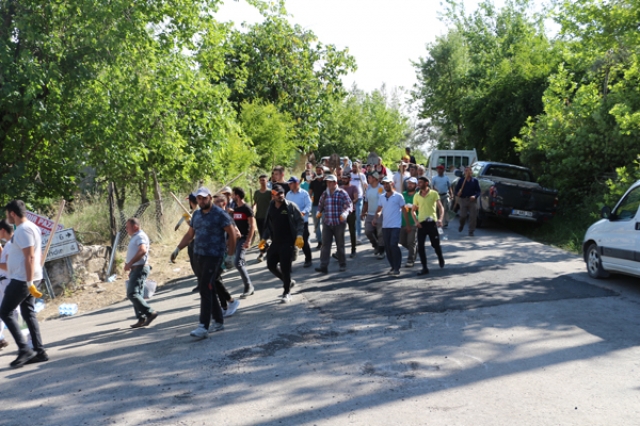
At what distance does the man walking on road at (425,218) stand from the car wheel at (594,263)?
2388 millimetres

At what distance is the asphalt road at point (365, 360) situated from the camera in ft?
17.8

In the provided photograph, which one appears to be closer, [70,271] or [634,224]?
[634,224]

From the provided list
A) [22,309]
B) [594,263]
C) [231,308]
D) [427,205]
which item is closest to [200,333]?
[231,308]

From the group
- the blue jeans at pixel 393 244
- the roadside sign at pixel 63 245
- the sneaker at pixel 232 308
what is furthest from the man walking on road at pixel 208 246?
the roadside sign at pixel 63 245

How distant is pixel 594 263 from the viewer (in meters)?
10.7

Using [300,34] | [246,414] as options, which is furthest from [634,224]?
[300,34]

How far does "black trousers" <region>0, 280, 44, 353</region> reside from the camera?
7.25 meters

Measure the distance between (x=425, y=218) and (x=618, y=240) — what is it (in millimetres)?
2947

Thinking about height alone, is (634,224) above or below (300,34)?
below

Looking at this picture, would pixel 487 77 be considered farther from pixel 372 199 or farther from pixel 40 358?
pixel 40 358

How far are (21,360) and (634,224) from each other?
831 centimetres

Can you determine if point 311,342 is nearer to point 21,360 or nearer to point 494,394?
point 494,394

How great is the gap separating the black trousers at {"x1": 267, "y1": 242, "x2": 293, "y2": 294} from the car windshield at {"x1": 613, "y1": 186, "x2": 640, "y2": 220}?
16.6 ft

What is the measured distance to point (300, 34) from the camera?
31781 mm
